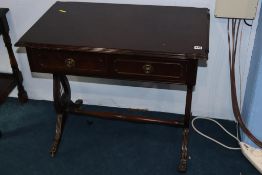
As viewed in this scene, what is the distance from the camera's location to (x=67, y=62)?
1.77 m

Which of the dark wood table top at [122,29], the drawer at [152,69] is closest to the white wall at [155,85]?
the dark wood table top at [122,29]

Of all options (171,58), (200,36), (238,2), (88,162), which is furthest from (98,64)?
(238,2)

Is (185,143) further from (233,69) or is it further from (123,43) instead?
(123,43)

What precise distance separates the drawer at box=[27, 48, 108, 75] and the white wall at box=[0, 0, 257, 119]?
0.53m

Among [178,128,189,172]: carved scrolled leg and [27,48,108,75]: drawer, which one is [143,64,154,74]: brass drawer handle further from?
[178,128,189,172]: carved scrolled leg

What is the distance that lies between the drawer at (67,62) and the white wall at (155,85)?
529mm

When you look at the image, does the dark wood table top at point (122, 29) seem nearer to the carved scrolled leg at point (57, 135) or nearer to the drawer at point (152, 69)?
the drawer at point (152, 69)

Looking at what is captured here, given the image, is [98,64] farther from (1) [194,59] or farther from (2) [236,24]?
(2) [236,24]

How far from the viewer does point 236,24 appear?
2018 mm

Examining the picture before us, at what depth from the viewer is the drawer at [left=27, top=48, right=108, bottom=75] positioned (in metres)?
1.73

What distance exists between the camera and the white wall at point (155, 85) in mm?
2082

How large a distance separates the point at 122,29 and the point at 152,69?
0.84 ft

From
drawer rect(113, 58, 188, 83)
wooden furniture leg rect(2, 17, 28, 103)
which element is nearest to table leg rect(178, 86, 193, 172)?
drawer rect(113, 58, 188, 83)

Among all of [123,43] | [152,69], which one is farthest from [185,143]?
[123,43]
